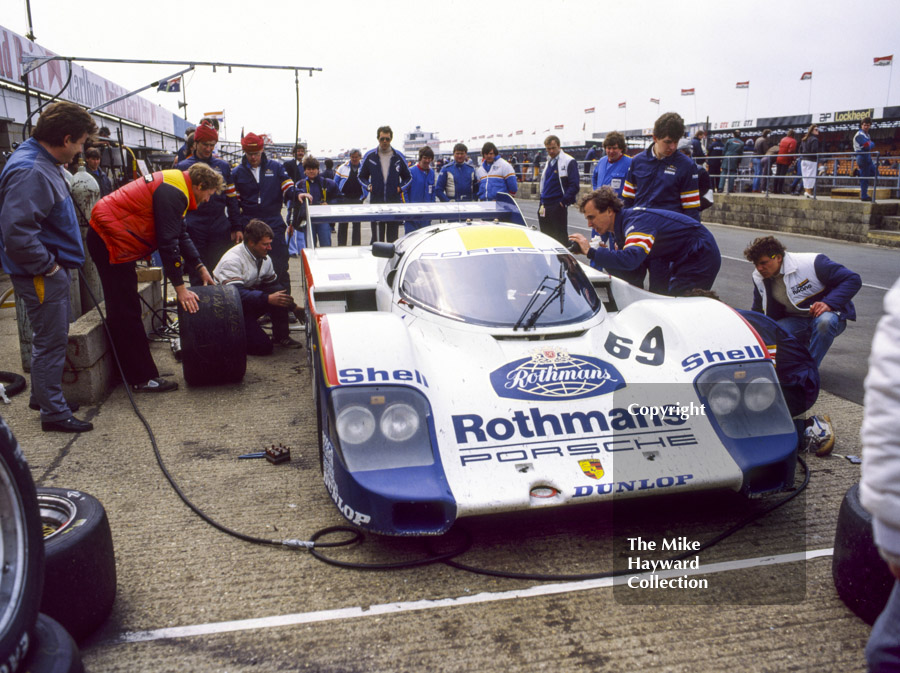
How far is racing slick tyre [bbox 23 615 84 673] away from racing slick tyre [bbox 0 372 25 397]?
3450 mm

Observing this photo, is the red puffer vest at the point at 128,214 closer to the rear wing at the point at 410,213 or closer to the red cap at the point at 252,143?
the rear wing at the point at 410,213

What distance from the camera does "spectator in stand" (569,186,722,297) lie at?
15.5 feet

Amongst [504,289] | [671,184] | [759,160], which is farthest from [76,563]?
[759,160]

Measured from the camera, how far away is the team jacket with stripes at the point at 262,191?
726cm

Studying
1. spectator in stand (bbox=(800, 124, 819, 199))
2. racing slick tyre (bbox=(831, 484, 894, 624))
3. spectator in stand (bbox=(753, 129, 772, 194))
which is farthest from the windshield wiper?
spectator in stand (bbox=(753, 129, 772, 194))

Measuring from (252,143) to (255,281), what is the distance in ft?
5.93

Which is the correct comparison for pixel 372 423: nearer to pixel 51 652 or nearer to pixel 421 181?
pixel 51 652

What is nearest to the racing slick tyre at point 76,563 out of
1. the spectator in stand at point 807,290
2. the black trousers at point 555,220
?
the spectator in stand at point 807,290

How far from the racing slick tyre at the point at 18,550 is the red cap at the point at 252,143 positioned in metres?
5.55

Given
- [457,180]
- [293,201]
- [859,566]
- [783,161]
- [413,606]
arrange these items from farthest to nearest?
[783,161] → [457,180] → [293,201] → [413,606] → [859,566]

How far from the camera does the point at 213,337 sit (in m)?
4.93

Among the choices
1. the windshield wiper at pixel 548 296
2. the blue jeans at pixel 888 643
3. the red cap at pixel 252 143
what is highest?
the red cap at pixel 252 143

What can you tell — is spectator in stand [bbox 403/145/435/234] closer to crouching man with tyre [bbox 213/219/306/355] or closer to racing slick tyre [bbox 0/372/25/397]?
crouching man with tyre [bbox 213/219/306/355]

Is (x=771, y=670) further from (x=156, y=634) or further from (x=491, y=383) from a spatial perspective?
(x=156, y=634)
